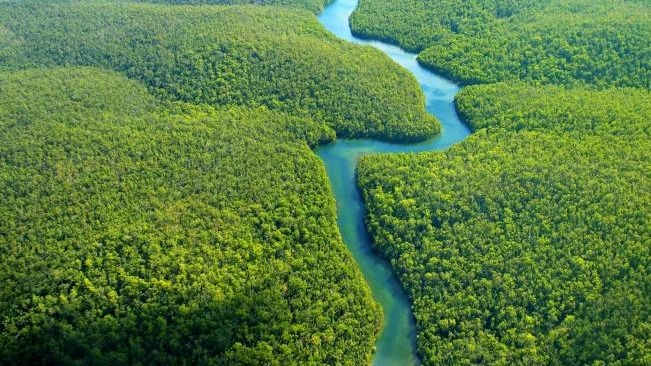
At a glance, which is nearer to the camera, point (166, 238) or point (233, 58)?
point (166, 238)

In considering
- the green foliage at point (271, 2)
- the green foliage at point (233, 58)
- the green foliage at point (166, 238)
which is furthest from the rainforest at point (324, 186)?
the green foliage at point (271, 2)

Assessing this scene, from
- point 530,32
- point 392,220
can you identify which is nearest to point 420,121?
point 392,220

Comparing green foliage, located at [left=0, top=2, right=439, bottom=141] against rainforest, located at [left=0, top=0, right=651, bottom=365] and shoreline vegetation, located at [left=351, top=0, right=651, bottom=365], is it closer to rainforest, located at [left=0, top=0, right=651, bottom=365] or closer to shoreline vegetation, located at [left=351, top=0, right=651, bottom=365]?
rainforest, located at [left=0, top=0, right=651, bottom=365]

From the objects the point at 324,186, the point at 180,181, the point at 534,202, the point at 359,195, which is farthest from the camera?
the point at 359,195

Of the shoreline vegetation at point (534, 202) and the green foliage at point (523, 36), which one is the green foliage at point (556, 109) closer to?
the shoreline vegetation at point (534, 202)

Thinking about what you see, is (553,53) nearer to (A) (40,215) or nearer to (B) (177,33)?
(B) (177,33)

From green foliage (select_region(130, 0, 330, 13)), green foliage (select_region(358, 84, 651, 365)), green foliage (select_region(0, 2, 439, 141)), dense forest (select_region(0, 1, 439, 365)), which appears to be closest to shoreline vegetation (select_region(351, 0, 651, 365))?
green foliage (select_region(358, 84, 651, 365))

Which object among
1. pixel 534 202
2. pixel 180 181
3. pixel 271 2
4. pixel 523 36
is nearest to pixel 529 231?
pixel 534 202

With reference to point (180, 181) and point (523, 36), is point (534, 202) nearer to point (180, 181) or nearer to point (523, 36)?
point (523, 36)
